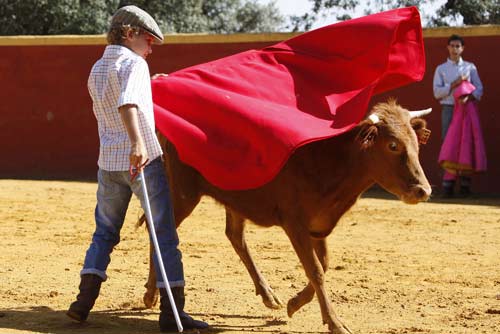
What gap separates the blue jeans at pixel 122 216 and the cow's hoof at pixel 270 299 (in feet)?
3.20

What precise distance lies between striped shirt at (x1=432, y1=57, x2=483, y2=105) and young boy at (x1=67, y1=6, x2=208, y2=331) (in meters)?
8.31

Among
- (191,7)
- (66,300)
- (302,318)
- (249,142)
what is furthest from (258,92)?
(191,7)

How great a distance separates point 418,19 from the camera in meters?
6.40

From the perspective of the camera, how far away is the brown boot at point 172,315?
545 centimetres

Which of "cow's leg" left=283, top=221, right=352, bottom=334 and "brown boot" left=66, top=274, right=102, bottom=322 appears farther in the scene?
"brown boot" left=66, top=274, right=102, bottom=322

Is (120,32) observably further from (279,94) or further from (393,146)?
(393,146)

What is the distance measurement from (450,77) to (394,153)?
25.2 ft

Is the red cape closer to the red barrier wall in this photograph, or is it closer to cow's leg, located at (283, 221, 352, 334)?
cow's leg, located at (283, 221, 352, 334)

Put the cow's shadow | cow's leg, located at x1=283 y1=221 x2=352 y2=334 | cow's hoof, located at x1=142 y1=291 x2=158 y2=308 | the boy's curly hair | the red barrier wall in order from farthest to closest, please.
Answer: the red barrier wall → cow's hoof, located at x1=142 y1=291 x2=158 y2=308 → the cow's shadow → cow's leg, located at x1=283 y1=221 x2=352 y2=334 → the boy's curly hair

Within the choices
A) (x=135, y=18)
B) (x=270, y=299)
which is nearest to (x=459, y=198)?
(x=270, y=299)

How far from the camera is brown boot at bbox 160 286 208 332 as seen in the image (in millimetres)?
5453

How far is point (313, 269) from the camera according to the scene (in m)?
5.62

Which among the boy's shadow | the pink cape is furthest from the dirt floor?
the pink cape

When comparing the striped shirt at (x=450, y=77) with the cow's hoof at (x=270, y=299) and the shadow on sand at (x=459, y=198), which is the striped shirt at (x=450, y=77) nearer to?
the shadow on sand at (x=459, y=198)
